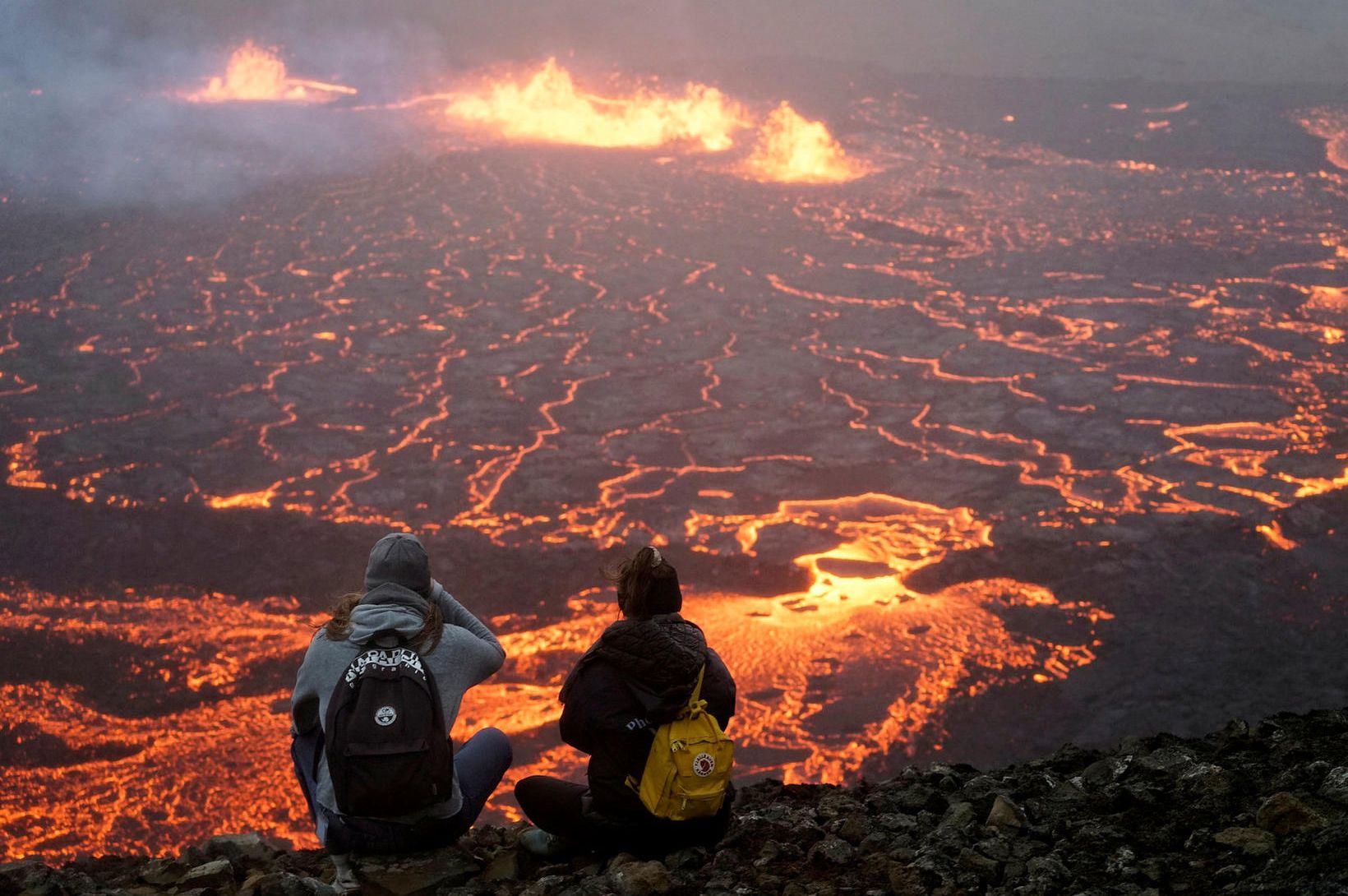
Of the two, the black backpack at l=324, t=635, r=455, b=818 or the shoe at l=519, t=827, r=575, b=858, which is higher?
the black backpack at l=324, t=635, r=455, b=818

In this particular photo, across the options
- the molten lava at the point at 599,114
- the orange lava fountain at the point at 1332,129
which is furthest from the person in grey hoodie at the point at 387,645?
the orange lava fountain at the point at 1332,129

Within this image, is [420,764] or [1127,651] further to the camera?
[1127,651]

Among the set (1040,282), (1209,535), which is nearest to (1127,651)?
(1209,535)

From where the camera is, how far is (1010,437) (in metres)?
11.3

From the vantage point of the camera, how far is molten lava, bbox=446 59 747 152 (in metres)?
23.6

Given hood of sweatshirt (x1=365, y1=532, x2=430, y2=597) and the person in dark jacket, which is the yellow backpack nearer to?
the person in dark jacket

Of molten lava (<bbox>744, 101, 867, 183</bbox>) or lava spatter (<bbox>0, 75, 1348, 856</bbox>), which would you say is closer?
lava spatter (<bbox>0, 75, 1348, 856</bbox>)

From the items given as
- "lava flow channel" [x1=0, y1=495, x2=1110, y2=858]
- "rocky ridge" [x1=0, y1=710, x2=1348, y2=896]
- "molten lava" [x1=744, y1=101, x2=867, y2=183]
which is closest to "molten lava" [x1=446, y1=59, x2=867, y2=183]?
"molten lava" [x1=744, y1=101, x2=867, y2=183]

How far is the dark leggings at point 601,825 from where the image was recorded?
3.74 m

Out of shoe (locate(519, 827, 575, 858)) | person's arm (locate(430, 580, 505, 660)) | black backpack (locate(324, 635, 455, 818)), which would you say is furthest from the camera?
shoe (locate(519, 827, 575, 858))

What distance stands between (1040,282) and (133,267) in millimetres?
11609

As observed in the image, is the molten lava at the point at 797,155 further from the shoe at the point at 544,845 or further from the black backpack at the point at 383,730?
the black backpack at the point at 383,730

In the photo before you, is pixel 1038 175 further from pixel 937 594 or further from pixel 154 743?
pixel 154 743

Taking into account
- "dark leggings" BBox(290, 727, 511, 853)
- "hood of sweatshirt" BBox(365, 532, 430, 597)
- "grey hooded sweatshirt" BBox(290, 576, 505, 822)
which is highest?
"hood of sweatshirt" BBox(365, 532, 430, 597)
